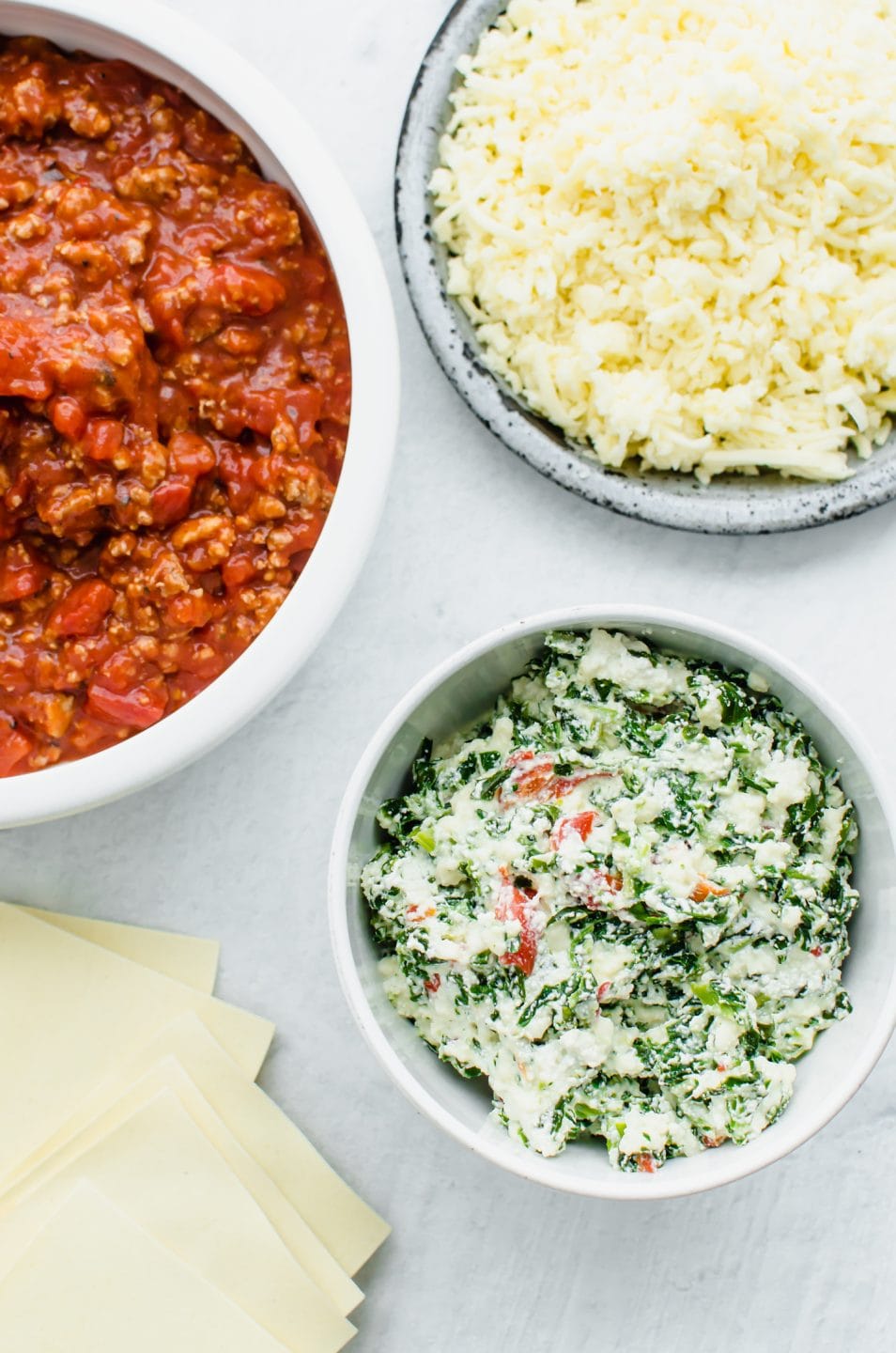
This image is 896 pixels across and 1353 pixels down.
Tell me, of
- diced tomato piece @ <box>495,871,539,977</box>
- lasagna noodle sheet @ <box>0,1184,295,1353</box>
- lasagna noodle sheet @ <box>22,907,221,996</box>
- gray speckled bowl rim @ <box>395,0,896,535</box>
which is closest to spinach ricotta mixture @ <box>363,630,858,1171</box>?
diced tomato piece @ <box>495,871,539,977</box>

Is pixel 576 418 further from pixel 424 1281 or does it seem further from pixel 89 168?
pixel 424 1281

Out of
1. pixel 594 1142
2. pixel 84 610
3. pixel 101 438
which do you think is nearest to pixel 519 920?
pixel 594 1142

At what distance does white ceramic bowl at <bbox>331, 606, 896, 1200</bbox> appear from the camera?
4.75 feet

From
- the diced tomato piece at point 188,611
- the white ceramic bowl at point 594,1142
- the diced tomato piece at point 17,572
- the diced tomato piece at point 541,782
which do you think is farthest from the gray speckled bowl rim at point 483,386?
the diced tomato piece at point 17,572

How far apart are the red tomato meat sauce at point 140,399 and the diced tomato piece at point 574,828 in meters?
0.42

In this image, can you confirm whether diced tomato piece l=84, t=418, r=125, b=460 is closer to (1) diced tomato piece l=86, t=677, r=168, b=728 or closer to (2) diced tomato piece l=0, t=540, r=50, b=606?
(2) diced tomato piece l=0, t=540, r=50, b=606

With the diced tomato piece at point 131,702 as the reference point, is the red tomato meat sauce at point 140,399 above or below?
above

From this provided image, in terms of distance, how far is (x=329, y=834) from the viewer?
6.17 feet

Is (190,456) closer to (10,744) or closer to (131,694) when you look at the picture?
(131,694)

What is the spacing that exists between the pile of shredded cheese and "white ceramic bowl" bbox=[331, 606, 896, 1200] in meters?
0.34

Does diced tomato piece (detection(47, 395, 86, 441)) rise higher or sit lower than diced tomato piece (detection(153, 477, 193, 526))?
A: higher

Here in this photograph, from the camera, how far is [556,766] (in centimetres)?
159

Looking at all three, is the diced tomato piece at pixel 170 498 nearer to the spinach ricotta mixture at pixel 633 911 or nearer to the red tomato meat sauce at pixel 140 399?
the red tomato meat sauce at pixel 140 399

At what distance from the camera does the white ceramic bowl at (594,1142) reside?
4.75 ft
